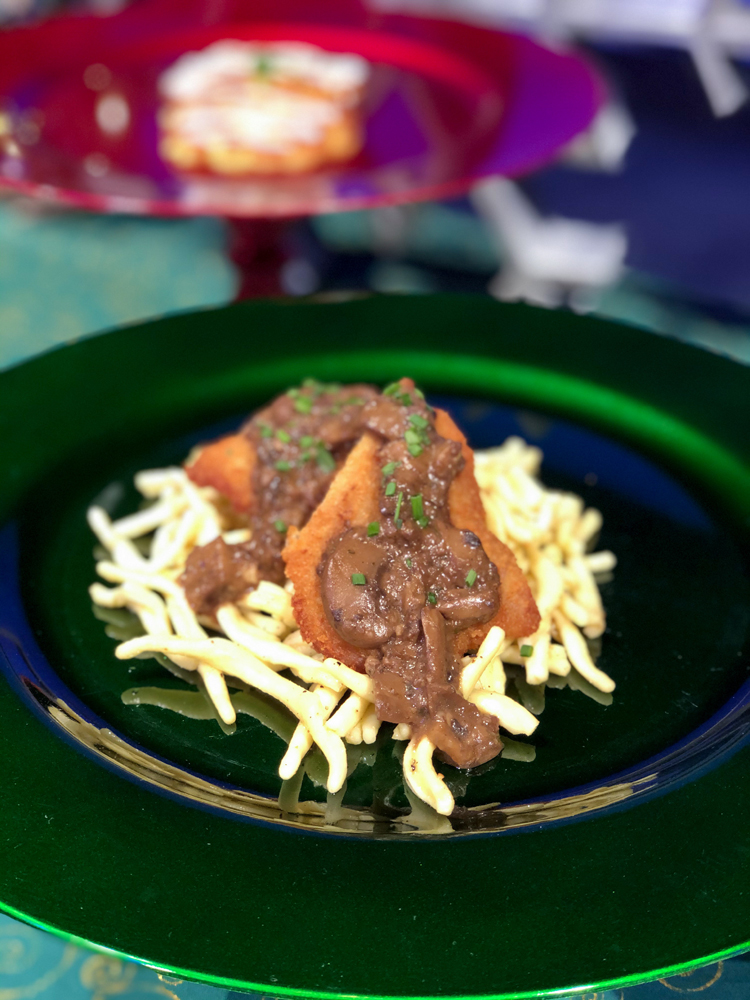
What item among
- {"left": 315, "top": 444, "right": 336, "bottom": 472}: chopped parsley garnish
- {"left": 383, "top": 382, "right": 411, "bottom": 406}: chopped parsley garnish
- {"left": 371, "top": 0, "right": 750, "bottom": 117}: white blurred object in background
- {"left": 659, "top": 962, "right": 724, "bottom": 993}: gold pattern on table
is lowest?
{"left": 659, "top": 962, "right": 724, "bottom": 993}: gold pattern on table

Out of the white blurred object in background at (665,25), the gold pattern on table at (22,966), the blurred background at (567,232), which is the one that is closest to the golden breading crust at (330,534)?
the gold pattern on table at (22,966)

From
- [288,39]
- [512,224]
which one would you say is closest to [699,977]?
[288,39]

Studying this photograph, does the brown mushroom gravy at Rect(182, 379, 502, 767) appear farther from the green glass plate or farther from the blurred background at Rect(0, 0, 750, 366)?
the blurred background at Rect(0, 0, 750, 366)

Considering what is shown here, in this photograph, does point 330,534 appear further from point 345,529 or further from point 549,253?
point 549,253

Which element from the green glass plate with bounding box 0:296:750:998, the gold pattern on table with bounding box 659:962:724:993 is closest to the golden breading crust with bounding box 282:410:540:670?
the green glass plate with bounding box 0:296:750:998

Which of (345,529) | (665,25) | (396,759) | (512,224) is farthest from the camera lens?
(512,224)

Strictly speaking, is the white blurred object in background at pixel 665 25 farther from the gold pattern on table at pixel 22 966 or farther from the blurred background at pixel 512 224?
the gold pattern on table at pixel 22 966
